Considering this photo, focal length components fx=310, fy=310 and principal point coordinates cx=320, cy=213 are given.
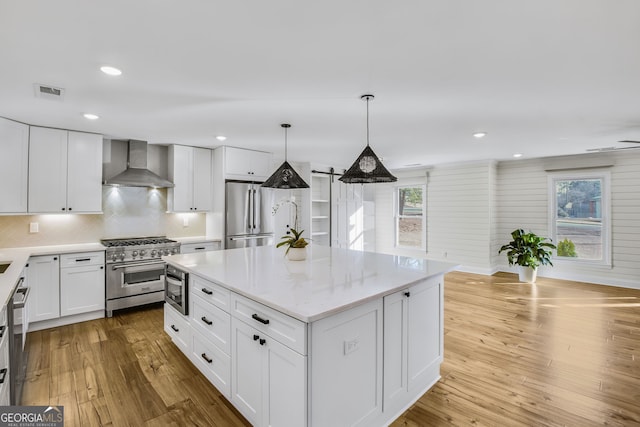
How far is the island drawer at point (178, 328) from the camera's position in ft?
9.24

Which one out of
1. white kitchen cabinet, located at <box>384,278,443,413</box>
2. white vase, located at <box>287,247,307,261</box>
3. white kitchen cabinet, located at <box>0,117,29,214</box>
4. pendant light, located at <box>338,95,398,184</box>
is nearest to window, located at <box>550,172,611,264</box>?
white kitchen cabinet, located at <box>384,278,443,413</box>

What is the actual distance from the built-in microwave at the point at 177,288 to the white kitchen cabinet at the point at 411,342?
1770 mm

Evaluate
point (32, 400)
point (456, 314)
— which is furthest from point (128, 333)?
point (456, 314)

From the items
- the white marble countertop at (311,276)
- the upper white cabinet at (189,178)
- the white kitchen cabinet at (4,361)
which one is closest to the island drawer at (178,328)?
the white marble countertop at (311,276)

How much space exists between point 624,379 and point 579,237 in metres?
4.19

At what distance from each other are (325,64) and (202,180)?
11.9ft

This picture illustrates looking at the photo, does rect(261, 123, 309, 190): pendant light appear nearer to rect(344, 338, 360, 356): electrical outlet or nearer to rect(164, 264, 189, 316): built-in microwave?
rect(164, 264, 189, 316): built-in microwave

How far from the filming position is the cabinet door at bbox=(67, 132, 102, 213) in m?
4.00

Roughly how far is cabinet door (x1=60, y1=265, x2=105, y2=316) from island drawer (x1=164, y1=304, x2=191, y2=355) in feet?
4.79

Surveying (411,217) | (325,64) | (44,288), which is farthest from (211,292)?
(411,217)

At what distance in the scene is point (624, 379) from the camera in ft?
8.68

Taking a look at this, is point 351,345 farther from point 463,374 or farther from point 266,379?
point 463,374

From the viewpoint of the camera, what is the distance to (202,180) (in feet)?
16.8

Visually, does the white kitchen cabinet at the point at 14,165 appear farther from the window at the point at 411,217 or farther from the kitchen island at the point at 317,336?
the window at the point at 411,217
